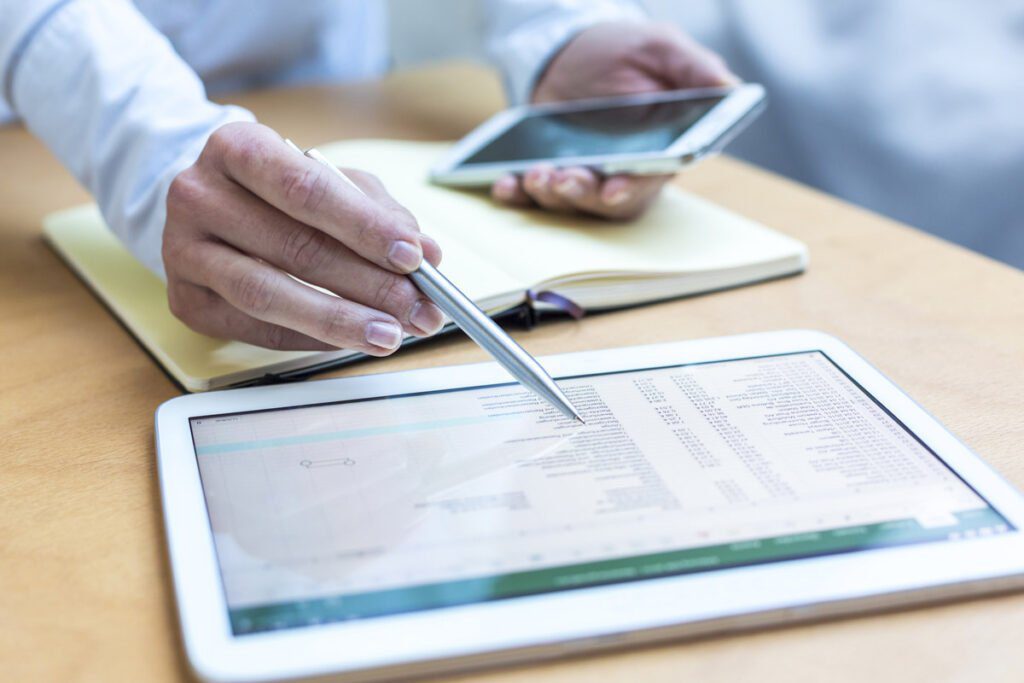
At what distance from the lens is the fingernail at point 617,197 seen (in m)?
0.72

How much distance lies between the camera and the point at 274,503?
0.42 meters

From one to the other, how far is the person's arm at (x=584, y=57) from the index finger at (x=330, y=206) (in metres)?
0.26

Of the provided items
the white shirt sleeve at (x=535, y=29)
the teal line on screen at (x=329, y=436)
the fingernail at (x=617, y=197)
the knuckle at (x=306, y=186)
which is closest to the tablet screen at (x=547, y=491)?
the teal line on screen at (x=329, y=436)

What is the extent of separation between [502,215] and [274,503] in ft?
1.24

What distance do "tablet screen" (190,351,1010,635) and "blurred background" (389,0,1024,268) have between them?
0.64 meters

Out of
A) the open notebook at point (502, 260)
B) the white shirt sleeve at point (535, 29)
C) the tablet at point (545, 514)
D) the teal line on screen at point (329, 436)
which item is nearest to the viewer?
the tablet at point (545, 514)

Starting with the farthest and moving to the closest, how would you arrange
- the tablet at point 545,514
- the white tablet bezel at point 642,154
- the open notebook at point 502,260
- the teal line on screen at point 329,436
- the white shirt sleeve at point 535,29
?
the white shirt sleeve at point 535,29 → the white tablet bezel at point 642,154 → the open notebook at point 502,260 → the teal line on screen at point 329,436 → the tablet at point 545,514

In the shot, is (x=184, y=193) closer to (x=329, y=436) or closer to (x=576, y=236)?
(x=329, y=436)

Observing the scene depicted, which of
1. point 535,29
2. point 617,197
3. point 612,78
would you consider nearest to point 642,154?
point 617,197

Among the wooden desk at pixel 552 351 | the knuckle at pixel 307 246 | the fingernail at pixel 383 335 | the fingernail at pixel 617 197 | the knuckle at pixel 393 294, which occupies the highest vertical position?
the knuckle at pixel 307 246

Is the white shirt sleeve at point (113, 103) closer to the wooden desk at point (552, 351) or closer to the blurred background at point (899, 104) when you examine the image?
the wooden desk at point (552, 351)

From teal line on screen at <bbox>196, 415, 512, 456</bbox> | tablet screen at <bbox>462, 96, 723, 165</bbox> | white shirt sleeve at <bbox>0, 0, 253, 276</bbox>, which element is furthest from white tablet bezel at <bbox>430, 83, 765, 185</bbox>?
teal line on screen at <bbox>196, 415, 512, 456</bbox>

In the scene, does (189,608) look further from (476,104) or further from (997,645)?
(476,104)

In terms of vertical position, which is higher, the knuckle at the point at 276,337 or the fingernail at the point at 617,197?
the fingernail at the point at 617,197
